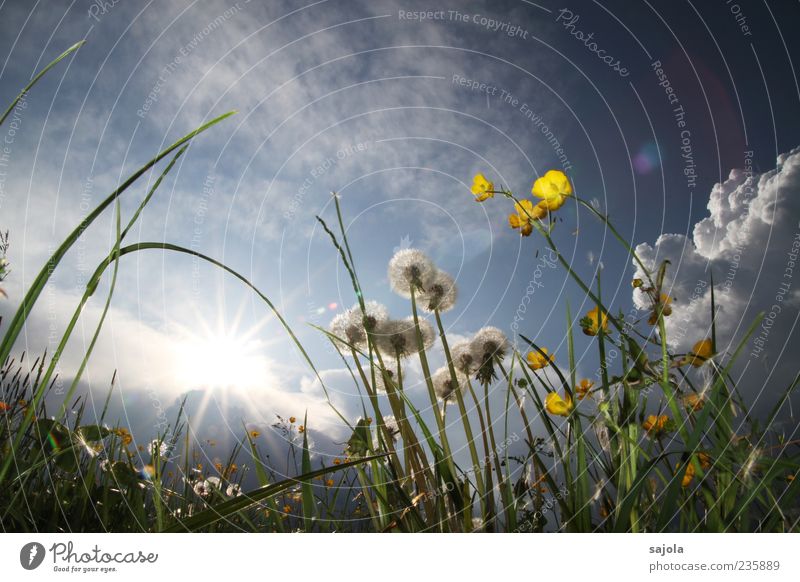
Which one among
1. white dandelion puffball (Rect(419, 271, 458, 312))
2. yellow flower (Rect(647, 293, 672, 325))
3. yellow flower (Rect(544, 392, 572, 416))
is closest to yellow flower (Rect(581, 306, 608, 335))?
yellow flower (Rect(647, 293, 672, 325))

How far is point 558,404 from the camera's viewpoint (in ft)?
4.82

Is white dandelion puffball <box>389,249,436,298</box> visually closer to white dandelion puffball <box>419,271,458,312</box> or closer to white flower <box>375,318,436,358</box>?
white dandelion puffball <box>419,271,458,312</box>

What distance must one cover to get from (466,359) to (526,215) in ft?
2.11

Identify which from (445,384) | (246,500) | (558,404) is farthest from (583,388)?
(246,500)

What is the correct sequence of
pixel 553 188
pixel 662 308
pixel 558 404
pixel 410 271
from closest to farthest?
pixel 662 308, pixel 558 404, pixel 553 188, pixel 410 271

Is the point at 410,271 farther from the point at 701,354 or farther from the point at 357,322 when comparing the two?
the point at 701,354

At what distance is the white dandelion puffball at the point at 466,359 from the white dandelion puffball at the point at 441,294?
1.07ft

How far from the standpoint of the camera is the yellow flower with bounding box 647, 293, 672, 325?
134 cm

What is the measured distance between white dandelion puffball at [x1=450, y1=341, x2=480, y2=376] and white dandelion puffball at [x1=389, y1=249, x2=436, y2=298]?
37cm

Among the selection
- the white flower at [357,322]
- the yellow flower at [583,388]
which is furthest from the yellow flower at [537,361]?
the white flower at [357,322]
